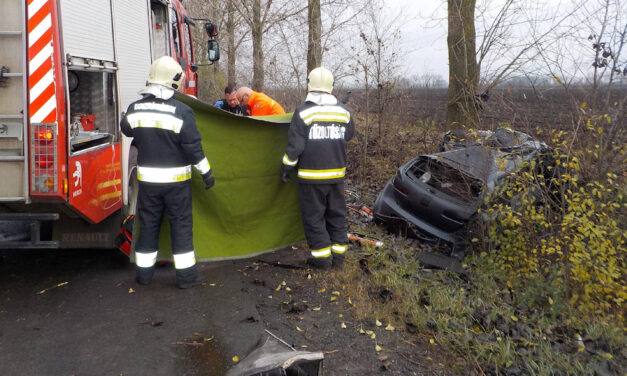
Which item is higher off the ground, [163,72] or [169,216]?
[163,72]

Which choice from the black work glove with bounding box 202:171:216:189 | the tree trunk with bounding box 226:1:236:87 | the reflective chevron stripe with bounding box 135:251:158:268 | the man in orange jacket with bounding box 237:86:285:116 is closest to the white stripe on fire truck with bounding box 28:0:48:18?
the black work glove with bounding box 202:171:216:189

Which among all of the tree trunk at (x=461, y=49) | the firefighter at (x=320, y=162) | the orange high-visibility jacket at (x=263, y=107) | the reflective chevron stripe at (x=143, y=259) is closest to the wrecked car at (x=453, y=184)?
the firefighter at (x=320, y=162)

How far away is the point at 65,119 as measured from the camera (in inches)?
144

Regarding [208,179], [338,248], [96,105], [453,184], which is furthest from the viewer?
[453,184]

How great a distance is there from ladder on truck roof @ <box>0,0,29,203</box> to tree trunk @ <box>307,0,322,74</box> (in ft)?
26.6

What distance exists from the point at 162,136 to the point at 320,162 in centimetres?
151

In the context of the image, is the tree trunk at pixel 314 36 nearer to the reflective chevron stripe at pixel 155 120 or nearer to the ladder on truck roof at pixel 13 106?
the reflective chevron stripe at pixel 155 120

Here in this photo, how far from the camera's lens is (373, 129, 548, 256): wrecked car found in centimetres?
513

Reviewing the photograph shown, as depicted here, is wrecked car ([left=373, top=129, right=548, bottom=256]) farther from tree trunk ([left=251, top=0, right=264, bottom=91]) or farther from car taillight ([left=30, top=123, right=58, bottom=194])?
tree trunk ([left=251, top=0, right=264, bottom=91])

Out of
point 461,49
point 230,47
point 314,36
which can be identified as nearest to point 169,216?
point 461,49

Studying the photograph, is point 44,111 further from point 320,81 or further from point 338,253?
point 338,253

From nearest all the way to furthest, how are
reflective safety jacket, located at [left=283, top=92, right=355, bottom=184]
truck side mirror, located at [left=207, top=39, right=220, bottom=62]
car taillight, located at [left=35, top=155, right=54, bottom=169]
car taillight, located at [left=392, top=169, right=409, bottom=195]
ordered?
car taillight, located at [left=35, top=155, right=54, bottom=169] < reflective safety jacket, located at [left=283, top=92, right=355, bottom=184] < car taillight, located at [left=392, top=169, right=409, bottom=195] < truck side mirror, located at [left=207, top=39, right=220, bottom=62]

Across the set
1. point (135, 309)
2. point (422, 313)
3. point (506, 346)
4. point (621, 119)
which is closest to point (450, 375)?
point (506, 346)

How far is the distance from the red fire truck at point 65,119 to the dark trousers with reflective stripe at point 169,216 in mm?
374
